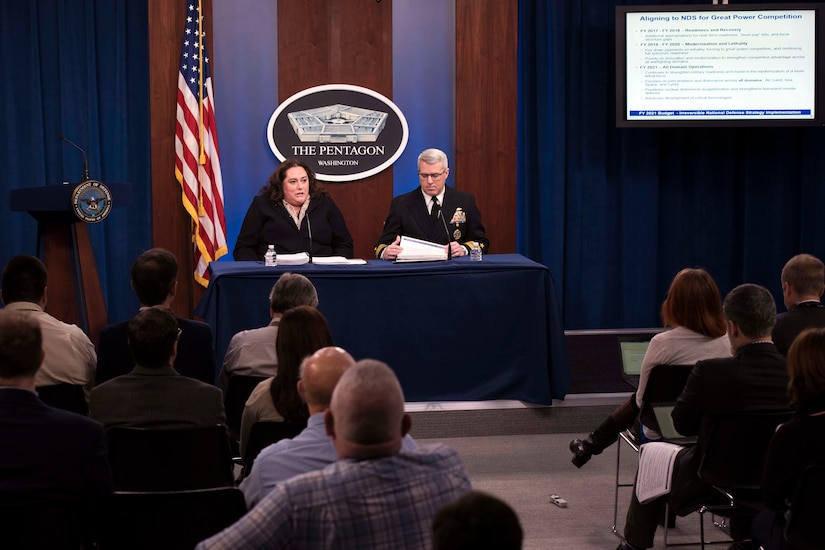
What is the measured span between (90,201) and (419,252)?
5.90 ft

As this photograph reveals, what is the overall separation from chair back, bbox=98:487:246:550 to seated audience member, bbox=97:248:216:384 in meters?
1.51

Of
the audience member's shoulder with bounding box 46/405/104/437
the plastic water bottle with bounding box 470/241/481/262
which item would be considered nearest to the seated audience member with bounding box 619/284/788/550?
the audience member's shoulder with bounding box 46/405/104/437

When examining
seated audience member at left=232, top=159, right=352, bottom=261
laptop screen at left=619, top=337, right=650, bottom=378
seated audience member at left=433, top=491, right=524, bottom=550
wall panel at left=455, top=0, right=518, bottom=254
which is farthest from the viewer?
wall panel at left=455, top=0, right=518, bottom=254

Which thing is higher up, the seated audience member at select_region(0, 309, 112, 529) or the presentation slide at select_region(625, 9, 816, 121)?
the presentation slide at select_region(625, 9, 816, 121)

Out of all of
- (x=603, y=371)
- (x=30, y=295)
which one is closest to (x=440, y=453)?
(x=30, y=295)

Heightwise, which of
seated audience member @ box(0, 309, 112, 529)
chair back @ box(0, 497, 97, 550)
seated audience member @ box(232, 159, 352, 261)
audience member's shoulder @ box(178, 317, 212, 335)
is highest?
seated audience member @ box(232, 159, 352, 261)

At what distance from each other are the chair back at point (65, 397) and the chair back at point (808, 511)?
93.4 inches

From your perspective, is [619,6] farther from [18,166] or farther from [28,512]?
[28,512]

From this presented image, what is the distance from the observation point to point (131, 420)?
3.00 m

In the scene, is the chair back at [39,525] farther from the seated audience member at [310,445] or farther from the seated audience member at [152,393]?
the seated audience member at [152,393]

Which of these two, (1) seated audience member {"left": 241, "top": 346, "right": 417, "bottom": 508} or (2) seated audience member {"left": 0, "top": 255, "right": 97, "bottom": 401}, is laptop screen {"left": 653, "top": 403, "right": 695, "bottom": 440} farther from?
(2) seated audience member {"left": 0, "top": 255, "right": 97, "bottom": 401}

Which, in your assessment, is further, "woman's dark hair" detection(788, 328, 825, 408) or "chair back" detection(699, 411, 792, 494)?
"chair back" detection(699, 411, 792, 494)

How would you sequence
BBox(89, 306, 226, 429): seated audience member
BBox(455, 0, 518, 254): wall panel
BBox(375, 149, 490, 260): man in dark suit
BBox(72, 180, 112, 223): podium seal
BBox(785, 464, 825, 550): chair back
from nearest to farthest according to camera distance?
BBox(785, 464, 825, 550): chair back
BBox(89, 306, 226, 429): seated audience member
BBox(72, 180, 112, 223): podium seal
BBox(375, 149, 490, 260): man in dark suit
BBox(455, 0, 518, 254): wall panel

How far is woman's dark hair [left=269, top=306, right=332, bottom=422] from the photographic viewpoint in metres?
3.12
